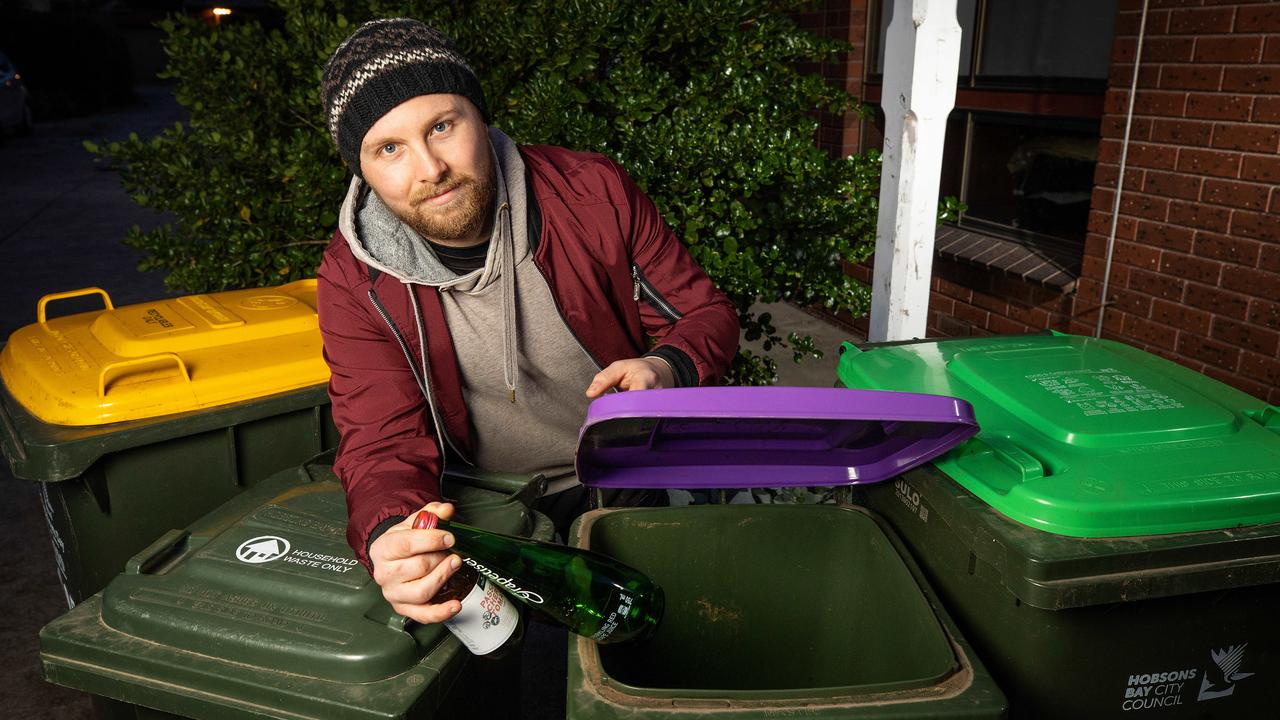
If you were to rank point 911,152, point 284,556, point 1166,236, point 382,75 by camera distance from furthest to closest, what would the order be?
Result: point 1166,236 < point 911,152 < point 382,75 < point 284,556

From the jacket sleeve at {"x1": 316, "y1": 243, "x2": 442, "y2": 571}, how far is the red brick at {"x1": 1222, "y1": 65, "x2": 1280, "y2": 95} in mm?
2977

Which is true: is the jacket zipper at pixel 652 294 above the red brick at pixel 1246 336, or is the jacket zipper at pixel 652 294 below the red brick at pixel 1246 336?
above

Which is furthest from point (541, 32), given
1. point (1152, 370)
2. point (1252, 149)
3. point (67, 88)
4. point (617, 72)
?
point (67, 88)

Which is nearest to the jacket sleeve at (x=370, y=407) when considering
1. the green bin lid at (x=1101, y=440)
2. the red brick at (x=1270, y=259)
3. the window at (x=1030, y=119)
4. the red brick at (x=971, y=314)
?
the green bin lid at (x=1101, y=440)

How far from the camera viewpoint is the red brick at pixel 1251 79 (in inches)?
122

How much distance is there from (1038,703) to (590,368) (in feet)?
4.05

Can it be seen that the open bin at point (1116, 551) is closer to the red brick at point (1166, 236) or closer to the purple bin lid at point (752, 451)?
the purple bin lid at point (752, 451)

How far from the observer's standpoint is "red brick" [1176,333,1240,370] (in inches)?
132

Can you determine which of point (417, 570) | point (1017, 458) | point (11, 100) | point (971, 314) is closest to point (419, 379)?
point (417, 570)

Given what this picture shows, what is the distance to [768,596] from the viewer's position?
Answer: 5.99 feet

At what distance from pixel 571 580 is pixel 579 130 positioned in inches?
76.2

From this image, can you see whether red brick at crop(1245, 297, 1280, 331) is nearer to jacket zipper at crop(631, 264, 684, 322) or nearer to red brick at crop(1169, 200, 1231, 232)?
red brick at crop(1169, 200, 1231, 232)

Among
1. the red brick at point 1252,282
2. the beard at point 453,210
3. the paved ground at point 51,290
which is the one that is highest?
the beard at point 453,210

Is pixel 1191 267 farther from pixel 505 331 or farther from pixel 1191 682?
pixel 505 331
